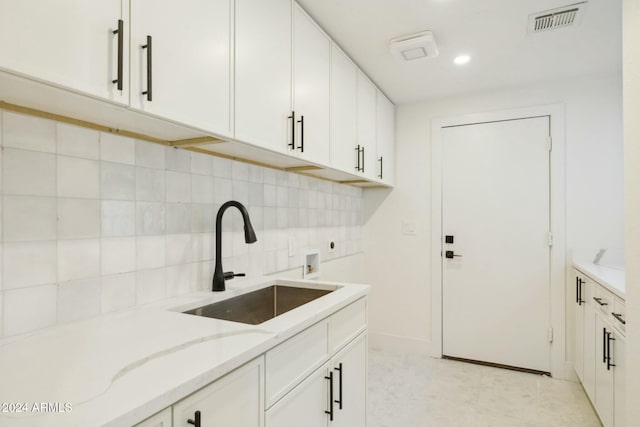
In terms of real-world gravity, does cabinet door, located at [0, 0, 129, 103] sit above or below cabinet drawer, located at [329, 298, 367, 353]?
above

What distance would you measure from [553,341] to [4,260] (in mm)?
3325

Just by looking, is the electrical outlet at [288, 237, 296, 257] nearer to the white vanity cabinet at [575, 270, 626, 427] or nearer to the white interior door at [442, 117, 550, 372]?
the white interior door at [442, 117, 550, 372]

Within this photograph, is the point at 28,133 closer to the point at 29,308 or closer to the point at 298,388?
the point at 29,308

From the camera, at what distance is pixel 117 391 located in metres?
0.64

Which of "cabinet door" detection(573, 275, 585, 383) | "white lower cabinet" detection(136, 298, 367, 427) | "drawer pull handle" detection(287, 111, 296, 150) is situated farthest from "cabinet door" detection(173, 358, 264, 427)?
"cabinet door" detection(573, 275, 585, 383)

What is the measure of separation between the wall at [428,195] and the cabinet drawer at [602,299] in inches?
27.6

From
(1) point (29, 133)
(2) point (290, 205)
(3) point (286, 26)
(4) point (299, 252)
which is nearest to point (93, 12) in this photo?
(1) point (29, 133)

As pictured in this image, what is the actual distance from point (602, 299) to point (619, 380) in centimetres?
44

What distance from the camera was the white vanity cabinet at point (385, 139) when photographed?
9.23 feet

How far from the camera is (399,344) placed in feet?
10.6

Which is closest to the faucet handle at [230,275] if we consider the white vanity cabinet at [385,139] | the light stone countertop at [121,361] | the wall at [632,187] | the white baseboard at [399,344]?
the light stone countertop at [121,361]

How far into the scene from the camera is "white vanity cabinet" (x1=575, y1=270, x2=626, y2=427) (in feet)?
5.38

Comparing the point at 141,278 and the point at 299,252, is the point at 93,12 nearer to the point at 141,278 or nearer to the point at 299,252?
the point at 141,278

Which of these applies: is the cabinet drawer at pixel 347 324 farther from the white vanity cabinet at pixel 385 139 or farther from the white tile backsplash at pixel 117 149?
the white vanity cabinet at pixel 385 139
